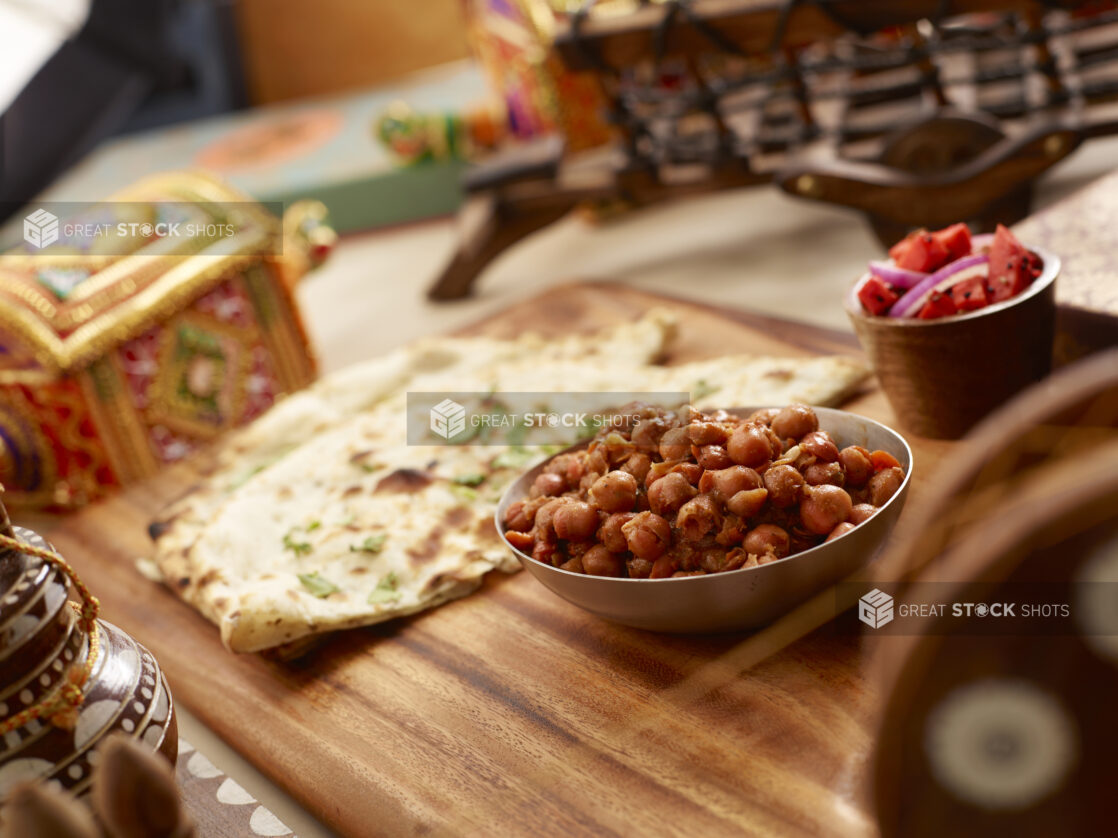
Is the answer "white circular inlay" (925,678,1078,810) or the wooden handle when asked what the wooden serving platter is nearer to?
"white circular inlay" (925,678,1078,810)

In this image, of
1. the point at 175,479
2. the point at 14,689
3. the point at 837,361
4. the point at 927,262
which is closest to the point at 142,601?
the point at 175,479

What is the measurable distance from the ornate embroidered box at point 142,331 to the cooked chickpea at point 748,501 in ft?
4.75

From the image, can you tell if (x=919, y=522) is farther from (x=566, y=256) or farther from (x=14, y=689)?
(x=566, y=256)

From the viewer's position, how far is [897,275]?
1.24m

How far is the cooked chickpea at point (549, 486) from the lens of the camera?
44.7 inches

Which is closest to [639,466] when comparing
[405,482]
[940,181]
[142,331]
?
[405,482]

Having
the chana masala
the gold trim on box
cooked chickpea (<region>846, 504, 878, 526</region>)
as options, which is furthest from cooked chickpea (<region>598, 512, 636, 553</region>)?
the gold trim on box

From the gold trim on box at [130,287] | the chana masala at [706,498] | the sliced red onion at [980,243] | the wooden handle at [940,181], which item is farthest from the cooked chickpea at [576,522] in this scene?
the gold trim on box at [130,287]

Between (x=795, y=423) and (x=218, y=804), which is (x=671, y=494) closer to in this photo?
(x=795, y=423)

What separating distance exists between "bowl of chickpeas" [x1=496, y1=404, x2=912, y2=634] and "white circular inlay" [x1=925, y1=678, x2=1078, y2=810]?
12.8 inches

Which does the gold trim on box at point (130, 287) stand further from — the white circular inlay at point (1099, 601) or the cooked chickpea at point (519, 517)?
the white circular inlay at point (1099, 601)

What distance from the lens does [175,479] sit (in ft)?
5.97

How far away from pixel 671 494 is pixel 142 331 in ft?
4.65

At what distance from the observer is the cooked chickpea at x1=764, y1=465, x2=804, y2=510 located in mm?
974
